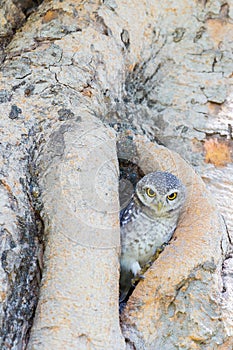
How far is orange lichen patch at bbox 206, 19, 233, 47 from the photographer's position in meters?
3.70

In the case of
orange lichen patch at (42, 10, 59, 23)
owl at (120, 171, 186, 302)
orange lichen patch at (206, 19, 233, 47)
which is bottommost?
owl at (120, 171, 186, 302)

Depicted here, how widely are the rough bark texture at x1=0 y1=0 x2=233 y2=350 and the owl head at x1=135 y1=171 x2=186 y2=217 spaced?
0.09m

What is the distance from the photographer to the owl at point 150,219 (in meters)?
3.02

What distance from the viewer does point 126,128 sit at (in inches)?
128

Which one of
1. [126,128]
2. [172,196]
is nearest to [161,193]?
[172,196]

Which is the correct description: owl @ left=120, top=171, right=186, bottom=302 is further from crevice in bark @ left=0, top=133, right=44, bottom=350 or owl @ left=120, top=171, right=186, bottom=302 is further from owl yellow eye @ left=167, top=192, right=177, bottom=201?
crevice in bark @ left=0, top=133, right=44, bottom=350

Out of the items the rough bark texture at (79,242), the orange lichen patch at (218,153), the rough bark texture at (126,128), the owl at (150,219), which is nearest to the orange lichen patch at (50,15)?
the rough bark texture at (126,128)

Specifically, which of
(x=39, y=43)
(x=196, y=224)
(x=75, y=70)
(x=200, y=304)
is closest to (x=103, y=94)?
(x=75, y=70)

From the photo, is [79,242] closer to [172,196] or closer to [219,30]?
[172,196]

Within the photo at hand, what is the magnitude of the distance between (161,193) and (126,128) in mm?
436

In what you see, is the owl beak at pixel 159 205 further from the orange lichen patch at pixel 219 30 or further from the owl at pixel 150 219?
the orange lichen patch at pixel 219 30

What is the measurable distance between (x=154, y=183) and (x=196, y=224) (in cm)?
34

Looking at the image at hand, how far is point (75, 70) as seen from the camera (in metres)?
3.09

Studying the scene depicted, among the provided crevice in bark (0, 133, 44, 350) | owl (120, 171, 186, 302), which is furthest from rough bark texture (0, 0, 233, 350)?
owl (120, 171, 186, 302)
